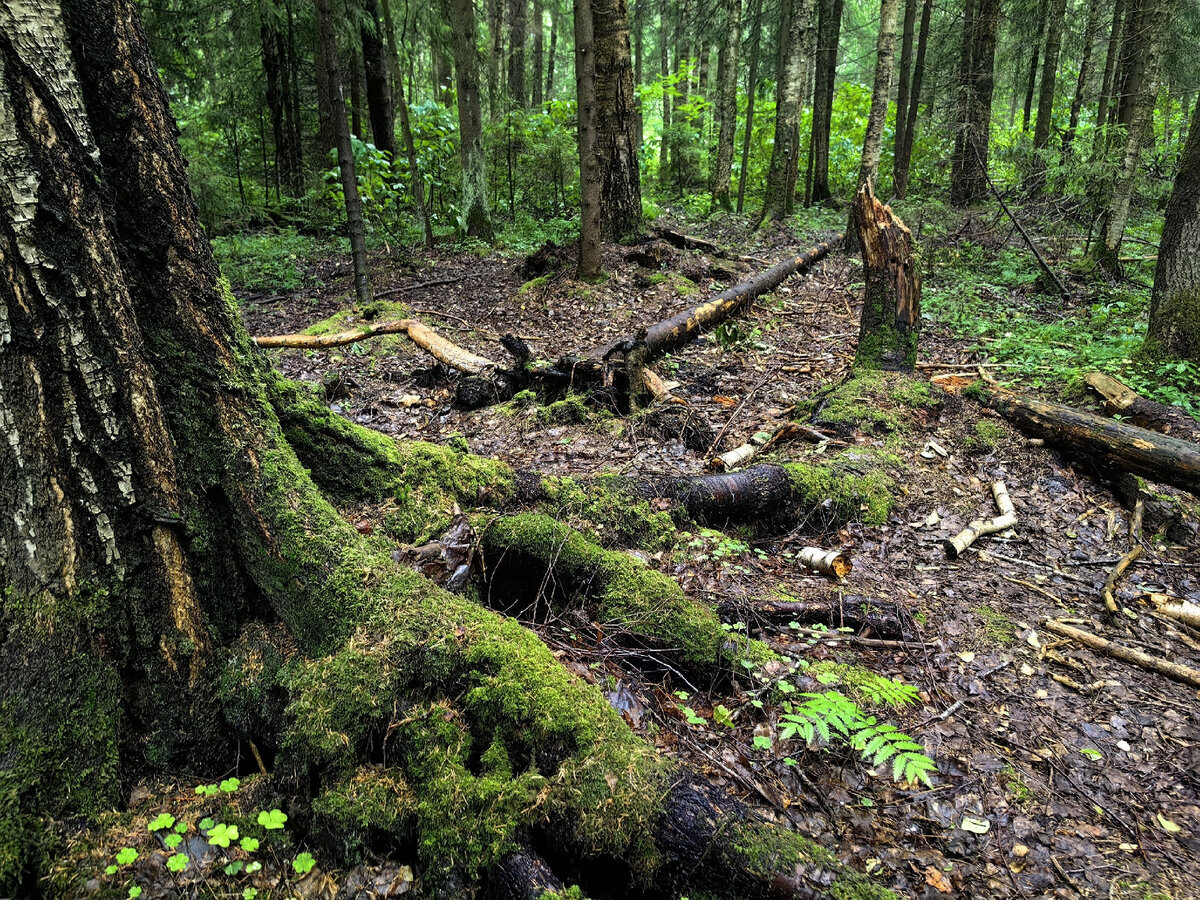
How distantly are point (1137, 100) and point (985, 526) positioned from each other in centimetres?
904

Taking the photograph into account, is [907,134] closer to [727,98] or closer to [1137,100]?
[727,98]

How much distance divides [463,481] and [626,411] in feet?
8.93

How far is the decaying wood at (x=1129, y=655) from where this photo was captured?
3.09 meters

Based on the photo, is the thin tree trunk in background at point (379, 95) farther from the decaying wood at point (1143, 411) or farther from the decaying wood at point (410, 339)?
the decaying wood at point (1143, 411)

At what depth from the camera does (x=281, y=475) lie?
2.51m

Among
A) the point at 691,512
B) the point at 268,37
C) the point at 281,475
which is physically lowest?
the point at 691,512

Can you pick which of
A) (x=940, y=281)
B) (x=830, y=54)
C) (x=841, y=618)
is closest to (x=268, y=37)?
(x=830, y=54)

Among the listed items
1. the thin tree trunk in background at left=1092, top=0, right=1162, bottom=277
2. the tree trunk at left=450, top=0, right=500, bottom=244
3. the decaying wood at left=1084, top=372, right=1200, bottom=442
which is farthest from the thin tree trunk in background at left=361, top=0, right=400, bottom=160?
the decaying wood at left=1084, top=372, right=1200, bottom=442

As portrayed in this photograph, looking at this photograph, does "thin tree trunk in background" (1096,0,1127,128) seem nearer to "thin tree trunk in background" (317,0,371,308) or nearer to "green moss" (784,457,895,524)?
"green moss" (784,457,895,524)

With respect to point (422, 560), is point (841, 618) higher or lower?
lower

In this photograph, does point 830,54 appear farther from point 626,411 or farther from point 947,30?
point 626,411

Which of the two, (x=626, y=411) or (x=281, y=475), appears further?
(x=626, y=411)

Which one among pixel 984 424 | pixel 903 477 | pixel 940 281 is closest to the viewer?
pixel 903 477

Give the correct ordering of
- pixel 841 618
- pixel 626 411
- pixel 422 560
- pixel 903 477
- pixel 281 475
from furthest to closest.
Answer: pixel 626 411 < pixel 903 477 < pixel 841 618 < pixel 422 560 < pixel 281 475
